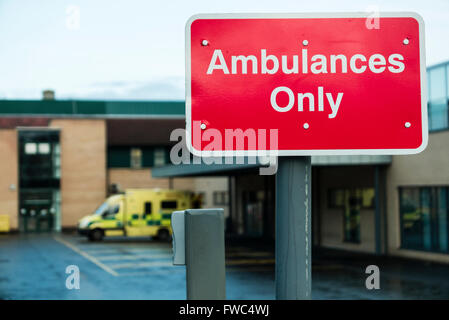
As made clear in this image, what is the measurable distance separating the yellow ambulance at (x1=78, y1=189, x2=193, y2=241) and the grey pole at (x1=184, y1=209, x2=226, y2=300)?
3459 cm

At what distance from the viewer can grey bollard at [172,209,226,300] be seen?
5.94ft

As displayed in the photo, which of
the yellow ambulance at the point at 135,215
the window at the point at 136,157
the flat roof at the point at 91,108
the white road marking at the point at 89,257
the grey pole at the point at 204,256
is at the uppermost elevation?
the flat roof at the point at 91,108

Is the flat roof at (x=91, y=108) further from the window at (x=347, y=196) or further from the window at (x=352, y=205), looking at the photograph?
the window at (x=352, y=205)

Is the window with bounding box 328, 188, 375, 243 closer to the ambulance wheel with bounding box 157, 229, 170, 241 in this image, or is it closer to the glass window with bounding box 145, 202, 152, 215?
the ambulance wheel with bounding box 157, 229, 170, 241

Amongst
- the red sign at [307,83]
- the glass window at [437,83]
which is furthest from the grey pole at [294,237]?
the glass window at [437,83]

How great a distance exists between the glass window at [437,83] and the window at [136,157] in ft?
112

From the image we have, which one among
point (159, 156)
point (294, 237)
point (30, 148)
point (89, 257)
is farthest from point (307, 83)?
point (159, 156)

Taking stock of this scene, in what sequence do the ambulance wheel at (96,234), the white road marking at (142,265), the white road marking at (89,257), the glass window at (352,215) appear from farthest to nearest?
the ambulance wheel at (96,234), the glass window at (352,215), the white road marking at (142,265), the white road marking at (89,257)

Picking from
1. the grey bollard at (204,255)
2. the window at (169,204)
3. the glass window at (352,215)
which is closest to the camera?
the grey bollard at (204,255)

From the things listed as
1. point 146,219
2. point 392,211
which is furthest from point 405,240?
point 146,219

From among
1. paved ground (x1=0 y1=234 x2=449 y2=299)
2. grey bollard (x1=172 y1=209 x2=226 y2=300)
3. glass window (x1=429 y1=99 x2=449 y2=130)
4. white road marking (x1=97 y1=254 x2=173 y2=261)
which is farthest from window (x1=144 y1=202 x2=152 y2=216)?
grey bollard (x1=172 y1=209 x2=226 y2=300)

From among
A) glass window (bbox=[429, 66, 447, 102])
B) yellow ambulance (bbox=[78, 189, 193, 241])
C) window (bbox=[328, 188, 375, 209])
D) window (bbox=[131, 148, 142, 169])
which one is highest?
glass window (bbox=[429, 66, 447, 102])

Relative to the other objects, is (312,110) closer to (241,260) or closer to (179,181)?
Result: (241,260)

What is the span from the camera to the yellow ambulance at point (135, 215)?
119 feet
